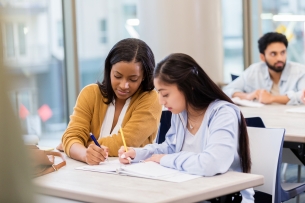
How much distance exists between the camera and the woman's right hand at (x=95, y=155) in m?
2.36

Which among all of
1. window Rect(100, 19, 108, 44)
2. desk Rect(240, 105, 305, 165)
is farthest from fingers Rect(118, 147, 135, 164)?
window Rect(100, 19, 108, 44)

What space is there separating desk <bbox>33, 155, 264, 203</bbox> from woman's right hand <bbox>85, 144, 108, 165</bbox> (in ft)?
0.70

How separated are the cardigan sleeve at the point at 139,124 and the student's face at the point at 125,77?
94mm

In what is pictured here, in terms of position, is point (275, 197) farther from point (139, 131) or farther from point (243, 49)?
point (243, 49)

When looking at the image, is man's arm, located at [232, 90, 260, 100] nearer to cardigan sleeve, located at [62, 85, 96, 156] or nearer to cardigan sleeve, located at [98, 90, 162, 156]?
cardigan sleeve, located at [98, 90, 162, 156]

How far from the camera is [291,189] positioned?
2766 mm

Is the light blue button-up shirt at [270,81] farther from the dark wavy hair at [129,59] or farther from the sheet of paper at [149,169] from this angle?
the sheet of paper at [149,169]

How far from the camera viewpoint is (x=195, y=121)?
2.35 meters

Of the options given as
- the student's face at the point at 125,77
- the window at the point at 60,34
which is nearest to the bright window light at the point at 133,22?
the window at the point at 60,34

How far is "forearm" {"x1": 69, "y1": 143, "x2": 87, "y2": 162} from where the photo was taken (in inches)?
97.6

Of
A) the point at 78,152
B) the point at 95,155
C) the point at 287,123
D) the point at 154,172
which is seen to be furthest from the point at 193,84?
the point at 287,123

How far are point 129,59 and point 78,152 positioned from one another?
0.56 meters

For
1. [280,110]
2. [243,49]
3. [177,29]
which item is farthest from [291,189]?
[243,49]

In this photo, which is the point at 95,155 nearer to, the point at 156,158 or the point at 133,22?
the point at 156,158
